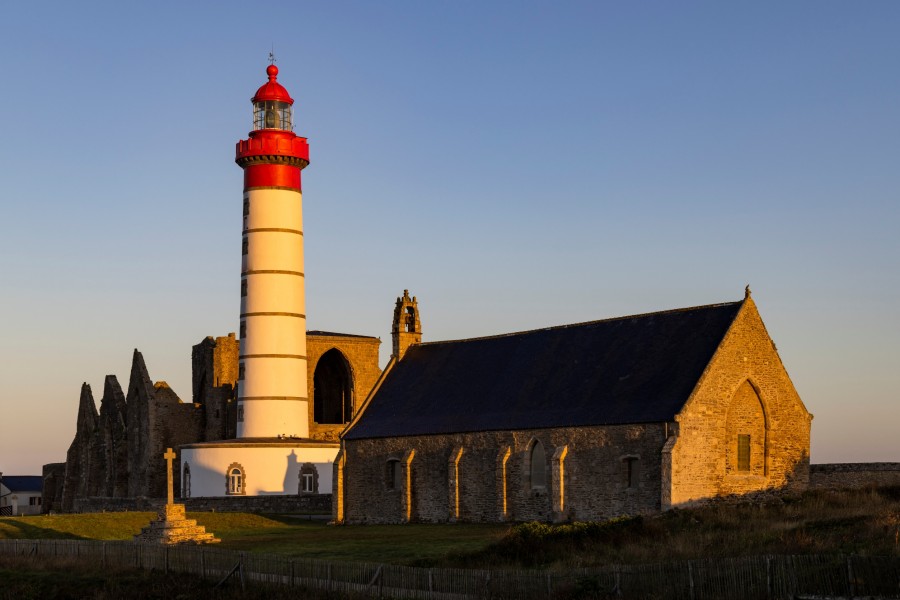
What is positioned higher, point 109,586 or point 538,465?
point 538,465

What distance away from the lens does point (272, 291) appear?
62312mm

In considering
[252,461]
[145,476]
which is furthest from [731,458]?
[145,476]

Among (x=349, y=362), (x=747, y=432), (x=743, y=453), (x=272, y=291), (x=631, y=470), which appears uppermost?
(x=272, y=291)

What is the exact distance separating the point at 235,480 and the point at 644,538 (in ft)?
98.1

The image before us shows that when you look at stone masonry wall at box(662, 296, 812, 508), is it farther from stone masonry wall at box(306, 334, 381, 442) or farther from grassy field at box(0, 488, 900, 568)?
stone masonry wall at box(306, 334, 381, 442)

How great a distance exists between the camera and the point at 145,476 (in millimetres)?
68375

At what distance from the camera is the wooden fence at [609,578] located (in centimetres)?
2473

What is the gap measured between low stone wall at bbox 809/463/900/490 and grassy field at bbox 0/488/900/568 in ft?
14.2

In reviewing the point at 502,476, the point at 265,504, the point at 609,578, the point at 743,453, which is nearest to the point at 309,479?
the point at 265,504

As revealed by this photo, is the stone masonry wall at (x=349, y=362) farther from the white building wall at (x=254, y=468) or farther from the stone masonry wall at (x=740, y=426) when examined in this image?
the stone masonry wall at (x=740, y=426)

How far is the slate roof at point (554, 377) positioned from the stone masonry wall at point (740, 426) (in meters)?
0.60

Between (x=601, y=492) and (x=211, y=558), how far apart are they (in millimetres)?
14015

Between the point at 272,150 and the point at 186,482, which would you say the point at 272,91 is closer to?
the point at 272,150

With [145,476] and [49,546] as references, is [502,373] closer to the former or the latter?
[49,546]
